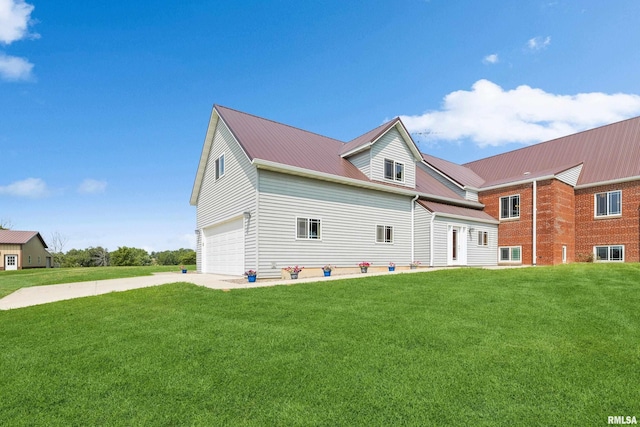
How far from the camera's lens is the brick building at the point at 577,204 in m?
19.4

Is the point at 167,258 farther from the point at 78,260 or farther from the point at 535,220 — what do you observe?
the point at 535,220

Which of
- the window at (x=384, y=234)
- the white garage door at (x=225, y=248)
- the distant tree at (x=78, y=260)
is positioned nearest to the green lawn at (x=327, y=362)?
the white garage door at (x=225, y=248)

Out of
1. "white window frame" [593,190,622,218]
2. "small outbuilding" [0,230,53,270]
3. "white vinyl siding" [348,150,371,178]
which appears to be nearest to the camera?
"white vinyl siding" [348,150,371,178]

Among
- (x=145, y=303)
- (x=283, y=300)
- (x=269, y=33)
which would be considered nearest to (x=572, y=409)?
(x=283, y=300)

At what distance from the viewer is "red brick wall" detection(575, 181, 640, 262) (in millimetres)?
18906

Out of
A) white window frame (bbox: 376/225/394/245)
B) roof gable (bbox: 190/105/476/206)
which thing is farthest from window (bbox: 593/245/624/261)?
white window frame (bbox: 376/225/394/245)

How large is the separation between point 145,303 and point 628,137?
2815 centimetres

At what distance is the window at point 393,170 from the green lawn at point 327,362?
36.1 feet

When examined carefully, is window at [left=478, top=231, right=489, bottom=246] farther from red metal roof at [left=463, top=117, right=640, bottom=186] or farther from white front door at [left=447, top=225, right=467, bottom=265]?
red metal roof at [left=463, top=117, right=640, bottom=186]

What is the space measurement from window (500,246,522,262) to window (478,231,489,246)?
4.97ft

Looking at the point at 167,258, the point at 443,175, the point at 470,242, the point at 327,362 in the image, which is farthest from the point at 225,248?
the point at 167,258

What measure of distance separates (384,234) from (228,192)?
317 inches

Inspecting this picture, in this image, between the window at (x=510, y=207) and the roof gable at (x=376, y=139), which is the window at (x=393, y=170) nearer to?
the roof gable at (x=376, y=139)

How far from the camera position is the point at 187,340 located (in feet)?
17.3
